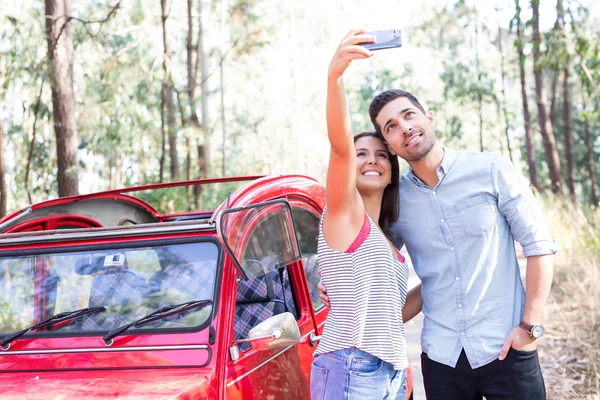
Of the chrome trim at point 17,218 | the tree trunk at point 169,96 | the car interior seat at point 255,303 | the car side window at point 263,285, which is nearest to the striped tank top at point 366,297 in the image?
the car side window at point 263,285

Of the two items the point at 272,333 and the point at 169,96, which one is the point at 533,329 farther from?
the point at 169,96

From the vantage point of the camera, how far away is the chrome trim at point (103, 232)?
344 cm

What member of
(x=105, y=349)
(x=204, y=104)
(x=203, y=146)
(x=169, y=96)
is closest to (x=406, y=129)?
(x=105, y=349)

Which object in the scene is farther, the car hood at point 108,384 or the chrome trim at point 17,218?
the chrome trim at point 17,218

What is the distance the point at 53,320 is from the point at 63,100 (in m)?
7.72

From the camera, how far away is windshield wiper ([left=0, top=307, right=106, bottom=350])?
3449 millimetres

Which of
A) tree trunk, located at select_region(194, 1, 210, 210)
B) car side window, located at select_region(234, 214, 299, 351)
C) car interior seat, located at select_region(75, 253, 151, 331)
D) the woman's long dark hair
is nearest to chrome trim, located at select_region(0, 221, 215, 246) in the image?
car interior seat, located at select_region(75, 253, 151, 331)

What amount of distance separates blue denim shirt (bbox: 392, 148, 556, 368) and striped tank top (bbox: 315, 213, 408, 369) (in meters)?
0.28

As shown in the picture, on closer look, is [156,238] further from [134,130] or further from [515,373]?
[134,130]

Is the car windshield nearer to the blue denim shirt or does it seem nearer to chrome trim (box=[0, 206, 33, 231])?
chrome trim (box=[0, 206, 33, 231])

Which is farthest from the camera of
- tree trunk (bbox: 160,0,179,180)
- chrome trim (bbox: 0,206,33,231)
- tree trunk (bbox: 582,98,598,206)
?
tree trunk (bbox: 582,98,598,206)

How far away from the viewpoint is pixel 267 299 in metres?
4.10

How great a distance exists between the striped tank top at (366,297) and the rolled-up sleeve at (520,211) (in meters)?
0.56

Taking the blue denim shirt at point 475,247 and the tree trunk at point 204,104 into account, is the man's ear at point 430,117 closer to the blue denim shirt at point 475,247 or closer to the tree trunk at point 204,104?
the blue denim shirt at point 475,247
